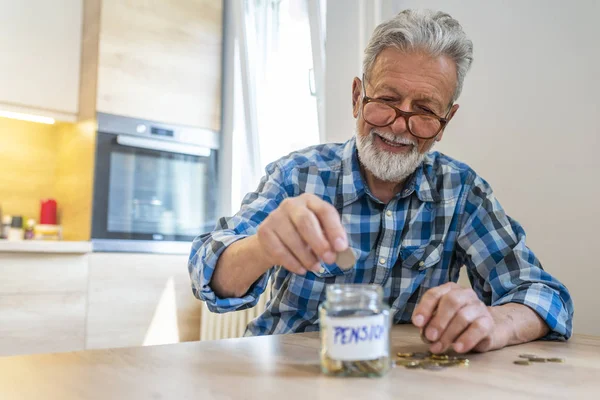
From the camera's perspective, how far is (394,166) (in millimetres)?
1302

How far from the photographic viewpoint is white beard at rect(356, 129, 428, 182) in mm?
1302

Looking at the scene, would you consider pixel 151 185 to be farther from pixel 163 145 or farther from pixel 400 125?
pixel 400 125

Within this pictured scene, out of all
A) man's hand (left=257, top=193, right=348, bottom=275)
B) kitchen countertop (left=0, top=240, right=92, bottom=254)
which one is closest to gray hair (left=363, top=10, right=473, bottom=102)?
man's hand (left=257, top=193, right=348, bottom=275)

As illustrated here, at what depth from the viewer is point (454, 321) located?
2.72ft

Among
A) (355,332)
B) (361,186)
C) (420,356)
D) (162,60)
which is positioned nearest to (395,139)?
(361,186)

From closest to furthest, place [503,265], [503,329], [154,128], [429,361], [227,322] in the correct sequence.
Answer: [429,361] → [503,329] → [503,265] → [227,322] → [154,128]

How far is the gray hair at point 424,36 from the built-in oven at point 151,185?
63.7 inches

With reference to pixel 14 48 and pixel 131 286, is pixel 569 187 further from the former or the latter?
pixel 14 48

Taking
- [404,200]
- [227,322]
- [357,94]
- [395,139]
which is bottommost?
[227,322]

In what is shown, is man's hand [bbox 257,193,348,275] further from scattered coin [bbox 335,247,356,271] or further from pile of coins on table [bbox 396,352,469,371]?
pile of coins on table [bbox 396,352,469,371]

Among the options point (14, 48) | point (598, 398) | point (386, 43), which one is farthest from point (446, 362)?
point (14, 48)

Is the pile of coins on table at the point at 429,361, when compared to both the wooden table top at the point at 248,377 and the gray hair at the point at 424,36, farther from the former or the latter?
the gray hair at the point at 424,36

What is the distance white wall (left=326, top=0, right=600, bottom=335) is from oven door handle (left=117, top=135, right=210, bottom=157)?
1.50 meters

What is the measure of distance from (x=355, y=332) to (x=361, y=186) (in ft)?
2.56
